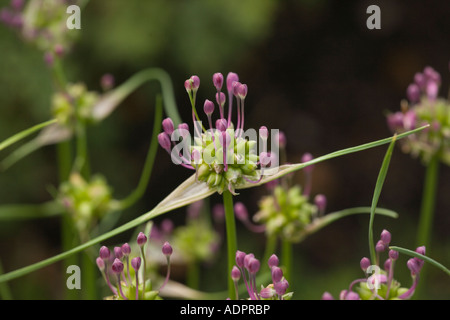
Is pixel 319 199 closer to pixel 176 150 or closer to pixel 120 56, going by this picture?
pixel 176 150

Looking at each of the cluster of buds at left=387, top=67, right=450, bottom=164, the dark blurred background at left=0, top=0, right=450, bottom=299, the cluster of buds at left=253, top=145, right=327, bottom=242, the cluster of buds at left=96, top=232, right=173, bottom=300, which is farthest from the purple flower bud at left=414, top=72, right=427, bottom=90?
the dark blurred background at left=0, top=0, right=450, bottom=299

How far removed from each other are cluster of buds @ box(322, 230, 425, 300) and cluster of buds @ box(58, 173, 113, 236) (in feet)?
1.42

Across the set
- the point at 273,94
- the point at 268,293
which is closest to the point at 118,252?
the point at 268,293

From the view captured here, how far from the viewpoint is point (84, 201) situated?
864mm

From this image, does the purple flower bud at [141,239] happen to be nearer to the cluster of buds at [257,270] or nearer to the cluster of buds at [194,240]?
the cluster of buds at [257,270]

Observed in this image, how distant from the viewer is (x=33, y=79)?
1.49 meters

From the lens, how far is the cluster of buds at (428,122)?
2.33ft

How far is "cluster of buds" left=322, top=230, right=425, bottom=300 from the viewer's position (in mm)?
472

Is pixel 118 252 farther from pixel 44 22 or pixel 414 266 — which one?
pixel 44 22

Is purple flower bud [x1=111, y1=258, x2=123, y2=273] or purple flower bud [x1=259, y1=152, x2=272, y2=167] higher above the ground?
purple flower bud [x1=259, y1=152, x2=272, y2=167]

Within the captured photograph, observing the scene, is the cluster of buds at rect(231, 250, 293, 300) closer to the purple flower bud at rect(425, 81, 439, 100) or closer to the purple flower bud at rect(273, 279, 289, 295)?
the purple flower bud at rect(273, 279, 289, 295)

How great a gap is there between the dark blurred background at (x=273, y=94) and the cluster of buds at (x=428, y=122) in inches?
29.6

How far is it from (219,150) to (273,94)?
149cm

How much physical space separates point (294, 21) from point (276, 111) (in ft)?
0.96
